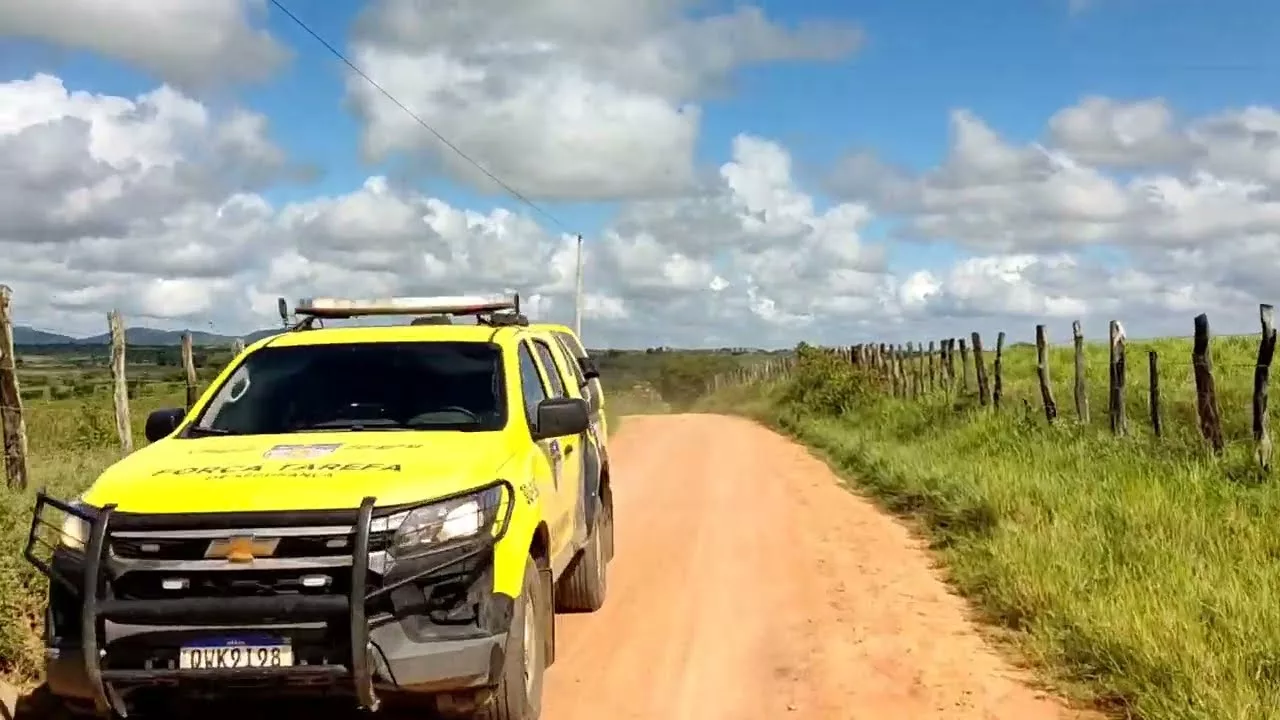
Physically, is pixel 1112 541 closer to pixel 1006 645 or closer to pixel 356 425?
pixel 1006 645

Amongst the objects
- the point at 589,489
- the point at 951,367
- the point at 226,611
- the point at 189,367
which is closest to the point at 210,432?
the point at 226,611

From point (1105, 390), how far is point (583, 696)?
16.7m

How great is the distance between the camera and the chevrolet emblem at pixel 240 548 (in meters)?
4.74

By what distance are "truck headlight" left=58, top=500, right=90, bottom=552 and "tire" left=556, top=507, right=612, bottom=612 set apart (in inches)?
140

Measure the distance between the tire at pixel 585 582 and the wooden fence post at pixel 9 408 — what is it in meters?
5.48

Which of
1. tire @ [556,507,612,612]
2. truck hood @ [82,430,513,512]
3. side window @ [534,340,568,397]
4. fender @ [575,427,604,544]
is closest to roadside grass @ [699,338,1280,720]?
tire @ [556,507,612,612]

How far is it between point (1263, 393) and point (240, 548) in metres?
9.92

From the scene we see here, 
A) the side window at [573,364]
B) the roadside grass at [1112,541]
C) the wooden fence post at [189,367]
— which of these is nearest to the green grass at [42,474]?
the wooden fence post at [189,367]

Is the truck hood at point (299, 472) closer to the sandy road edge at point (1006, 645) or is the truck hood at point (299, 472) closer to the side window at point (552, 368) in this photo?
→ the side window at point (552, 368)

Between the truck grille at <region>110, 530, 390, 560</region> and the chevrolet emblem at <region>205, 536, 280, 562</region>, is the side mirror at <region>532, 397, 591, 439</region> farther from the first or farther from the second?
the chevrolet emblem at <region>205, 536, 280, 562</region>

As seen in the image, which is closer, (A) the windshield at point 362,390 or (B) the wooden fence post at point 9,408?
(A) the windshield at point 362,390

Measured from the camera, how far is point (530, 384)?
7020mm

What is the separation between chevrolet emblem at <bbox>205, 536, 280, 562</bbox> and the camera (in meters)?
4.74

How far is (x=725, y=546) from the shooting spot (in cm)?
1065
